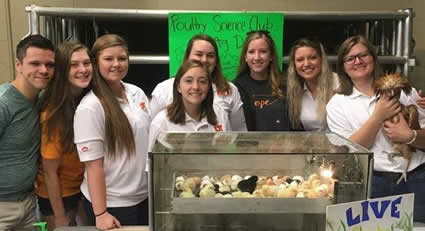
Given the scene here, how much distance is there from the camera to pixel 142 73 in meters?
3.25

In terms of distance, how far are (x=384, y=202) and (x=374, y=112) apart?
2.46 ft

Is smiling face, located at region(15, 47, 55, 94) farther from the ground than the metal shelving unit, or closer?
closer

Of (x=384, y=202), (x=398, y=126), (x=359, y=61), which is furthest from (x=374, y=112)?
(x=384, y=202)

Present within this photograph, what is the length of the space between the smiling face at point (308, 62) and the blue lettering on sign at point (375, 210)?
126 cm

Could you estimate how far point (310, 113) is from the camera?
2293 millimetres

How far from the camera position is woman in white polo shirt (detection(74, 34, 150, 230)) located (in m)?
1.69

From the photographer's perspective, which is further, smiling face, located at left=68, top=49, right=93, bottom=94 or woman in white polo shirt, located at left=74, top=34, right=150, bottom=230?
smiling face, located at left=68, top=49, right=93, bottom=94

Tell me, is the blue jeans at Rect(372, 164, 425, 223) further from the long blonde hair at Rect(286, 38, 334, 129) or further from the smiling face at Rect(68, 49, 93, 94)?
the smiling face at Rect(68, 49, 93, 94)

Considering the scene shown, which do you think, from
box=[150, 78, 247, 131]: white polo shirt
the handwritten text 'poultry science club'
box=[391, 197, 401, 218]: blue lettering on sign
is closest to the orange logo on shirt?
box=[150, 78, 247, 131]: white polo shirt

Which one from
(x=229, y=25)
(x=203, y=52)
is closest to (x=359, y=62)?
(x=203, y=52)

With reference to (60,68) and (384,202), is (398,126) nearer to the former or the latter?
(384,202)

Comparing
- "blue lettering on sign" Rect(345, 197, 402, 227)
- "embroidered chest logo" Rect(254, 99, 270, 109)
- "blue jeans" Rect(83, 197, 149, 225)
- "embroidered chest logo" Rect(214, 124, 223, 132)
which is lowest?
"blue jeans" Rect(83, 197, 149, 225)

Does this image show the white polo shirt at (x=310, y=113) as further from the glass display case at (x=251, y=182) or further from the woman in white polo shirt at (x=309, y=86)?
the glass display case at (x=251, y=182)

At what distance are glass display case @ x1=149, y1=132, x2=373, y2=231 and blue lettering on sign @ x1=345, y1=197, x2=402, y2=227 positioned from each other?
90mm
